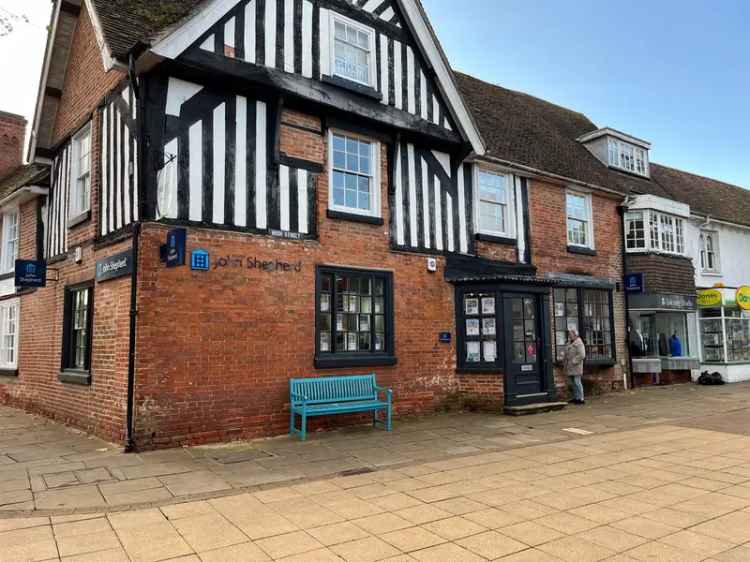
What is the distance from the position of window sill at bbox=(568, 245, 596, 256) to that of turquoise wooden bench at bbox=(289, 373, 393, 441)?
7.55m

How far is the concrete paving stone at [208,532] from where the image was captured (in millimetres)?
4578

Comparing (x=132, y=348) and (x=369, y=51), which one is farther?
(x=369, y=51)

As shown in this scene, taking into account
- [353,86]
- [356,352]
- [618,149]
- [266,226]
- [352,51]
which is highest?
[618,149]

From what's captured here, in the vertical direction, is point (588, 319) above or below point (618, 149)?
below

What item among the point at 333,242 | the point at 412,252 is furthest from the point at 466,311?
the point at 333,242

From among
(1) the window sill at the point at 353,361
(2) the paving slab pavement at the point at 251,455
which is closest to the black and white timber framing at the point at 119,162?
(2) the paving slab pavement at the point at 251,455

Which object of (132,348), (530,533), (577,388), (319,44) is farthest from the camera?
(577,388)

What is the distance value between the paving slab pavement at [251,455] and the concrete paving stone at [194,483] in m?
0.01

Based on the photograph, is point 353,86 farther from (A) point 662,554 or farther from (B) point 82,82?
(A) point 662,554

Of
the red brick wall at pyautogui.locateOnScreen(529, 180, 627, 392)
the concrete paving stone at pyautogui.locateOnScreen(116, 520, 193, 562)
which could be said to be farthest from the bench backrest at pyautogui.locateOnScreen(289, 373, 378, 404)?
the red brick wall at pyautogui.locateOnScreen(529, 180, 627, 392)

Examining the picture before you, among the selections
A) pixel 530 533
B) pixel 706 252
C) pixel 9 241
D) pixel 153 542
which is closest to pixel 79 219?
pixel 9 241

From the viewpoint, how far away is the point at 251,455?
783 cm

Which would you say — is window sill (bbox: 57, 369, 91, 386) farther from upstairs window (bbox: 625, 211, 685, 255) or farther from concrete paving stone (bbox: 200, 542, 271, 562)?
upstairs window (bbox: 625, 211, 685, 255)

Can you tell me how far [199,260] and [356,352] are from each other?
3449 millimetres
